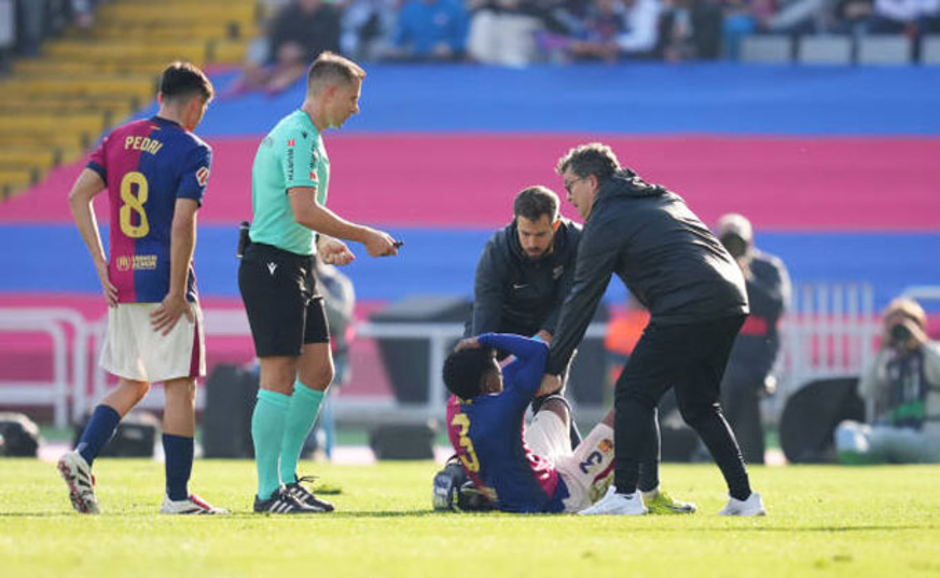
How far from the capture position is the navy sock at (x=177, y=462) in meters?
7.96

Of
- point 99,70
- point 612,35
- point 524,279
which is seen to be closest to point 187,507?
point 524,279

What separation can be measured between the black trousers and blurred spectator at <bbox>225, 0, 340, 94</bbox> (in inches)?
666

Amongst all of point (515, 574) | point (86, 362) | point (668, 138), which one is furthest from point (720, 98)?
point (515, 574)

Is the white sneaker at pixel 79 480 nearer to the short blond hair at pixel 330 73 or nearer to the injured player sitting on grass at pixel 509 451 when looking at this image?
the injured player sitting on grass at pixel 509 451

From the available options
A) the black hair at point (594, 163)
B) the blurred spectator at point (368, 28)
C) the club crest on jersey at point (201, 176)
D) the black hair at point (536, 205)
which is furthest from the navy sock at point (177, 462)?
the blurred spectator at point (368, 28)

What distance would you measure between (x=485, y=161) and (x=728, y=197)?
11.4 ft

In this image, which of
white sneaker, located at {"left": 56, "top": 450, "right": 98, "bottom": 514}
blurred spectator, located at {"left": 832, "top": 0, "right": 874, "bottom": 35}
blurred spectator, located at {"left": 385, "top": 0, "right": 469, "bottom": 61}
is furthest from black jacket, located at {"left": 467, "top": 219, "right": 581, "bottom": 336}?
blurred spectator, located at {"left": 832, "top": 0, "right": 874, "bottom": 35}

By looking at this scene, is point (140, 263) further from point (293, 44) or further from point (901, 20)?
point (901, 20)

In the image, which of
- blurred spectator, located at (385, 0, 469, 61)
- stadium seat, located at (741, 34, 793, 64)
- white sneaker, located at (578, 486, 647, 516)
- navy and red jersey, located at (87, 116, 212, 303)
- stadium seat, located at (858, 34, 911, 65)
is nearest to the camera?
white sneaker, located at (578, 486, 647, 516)

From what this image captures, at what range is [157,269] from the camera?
312 inches

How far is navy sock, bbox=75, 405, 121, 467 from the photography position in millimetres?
7898

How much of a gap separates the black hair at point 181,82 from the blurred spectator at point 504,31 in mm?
17683

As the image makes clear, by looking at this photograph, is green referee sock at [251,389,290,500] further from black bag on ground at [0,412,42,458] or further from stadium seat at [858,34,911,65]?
stadium seat at [858,34,911,65]

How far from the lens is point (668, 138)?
24.2 meters
